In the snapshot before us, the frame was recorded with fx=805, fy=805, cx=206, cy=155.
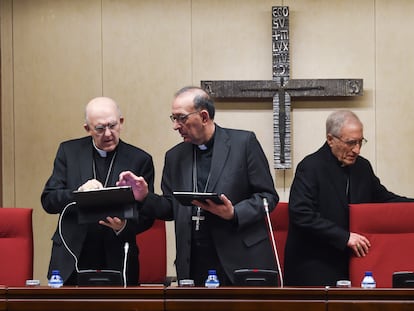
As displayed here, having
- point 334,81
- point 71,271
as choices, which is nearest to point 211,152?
point 71,271

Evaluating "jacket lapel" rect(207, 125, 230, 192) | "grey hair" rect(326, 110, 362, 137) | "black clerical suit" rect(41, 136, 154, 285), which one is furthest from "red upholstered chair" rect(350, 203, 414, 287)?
"black clerical suit" rect(41, 136, 154, 285)

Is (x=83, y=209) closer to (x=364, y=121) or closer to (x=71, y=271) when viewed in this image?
(x=71, y=271)

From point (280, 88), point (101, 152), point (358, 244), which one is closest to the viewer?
point (358, 244)

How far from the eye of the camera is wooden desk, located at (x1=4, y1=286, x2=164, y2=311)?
10.1ft

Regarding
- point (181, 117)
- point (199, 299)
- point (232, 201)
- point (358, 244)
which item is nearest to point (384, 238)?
point (358, 244)

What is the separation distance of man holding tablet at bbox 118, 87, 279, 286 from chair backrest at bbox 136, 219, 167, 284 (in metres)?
0.56

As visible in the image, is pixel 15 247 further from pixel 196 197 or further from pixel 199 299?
pixel 199 299

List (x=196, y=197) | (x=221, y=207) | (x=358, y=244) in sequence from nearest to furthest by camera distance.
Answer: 1. (x=196, y=197)
2. (x=221, y=207)
3. (x=358, y=244)

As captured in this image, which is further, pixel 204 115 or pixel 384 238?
pixel 384 238

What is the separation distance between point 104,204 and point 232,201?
0.62 metres

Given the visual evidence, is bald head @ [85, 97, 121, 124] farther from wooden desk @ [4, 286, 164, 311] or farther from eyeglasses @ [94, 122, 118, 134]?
wooden desk @ [4, 286, 164, 311]

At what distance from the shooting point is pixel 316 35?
5633mm

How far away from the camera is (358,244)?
13.0 ft

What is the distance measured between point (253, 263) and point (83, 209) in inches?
33.0
